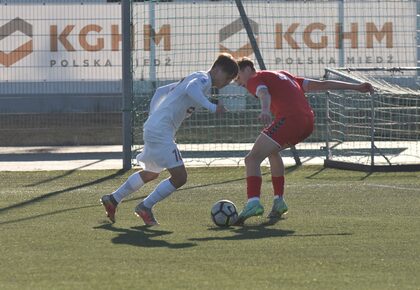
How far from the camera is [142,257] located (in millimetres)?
7723

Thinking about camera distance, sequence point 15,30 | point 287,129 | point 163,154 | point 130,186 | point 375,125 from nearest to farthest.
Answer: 1. point 163,154
2. point 130,186
3. point 287,129
4. point 375,125
5. point 15,30

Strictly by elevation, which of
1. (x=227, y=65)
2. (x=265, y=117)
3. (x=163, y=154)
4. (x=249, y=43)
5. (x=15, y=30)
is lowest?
(x=163, y=154)

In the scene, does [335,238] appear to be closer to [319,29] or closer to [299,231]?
[299,231]

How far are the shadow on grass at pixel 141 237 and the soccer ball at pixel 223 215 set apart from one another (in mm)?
571

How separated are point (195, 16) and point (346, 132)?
3.08 m

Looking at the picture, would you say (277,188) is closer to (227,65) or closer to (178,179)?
(178,179)

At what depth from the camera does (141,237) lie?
29.2 feet

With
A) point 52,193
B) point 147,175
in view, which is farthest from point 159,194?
point 52,193

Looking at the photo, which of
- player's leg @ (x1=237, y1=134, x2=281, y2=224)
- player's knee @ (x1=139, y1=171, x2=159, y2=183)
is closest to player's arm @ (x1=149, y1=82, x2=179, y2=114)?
player's knee @ (x1=139, y1=171, x2=159, y2=183)

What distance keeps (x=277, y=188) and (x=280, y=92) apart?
2.96 feet

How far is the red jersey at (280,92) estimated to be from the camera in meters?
10.4

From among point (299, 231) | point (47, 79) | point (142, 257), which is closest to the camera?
point (142, 257)

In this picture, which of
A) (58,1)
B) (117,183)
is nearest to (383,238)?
(117,183)

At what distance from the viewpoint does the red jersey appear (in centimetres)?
1041
